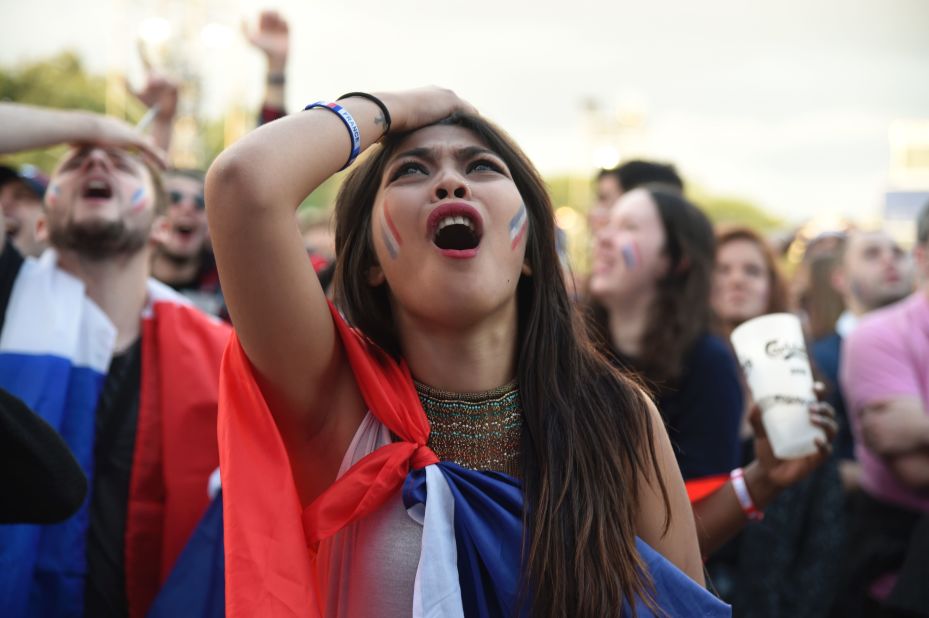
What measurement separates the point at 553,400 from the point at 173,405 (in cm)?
147

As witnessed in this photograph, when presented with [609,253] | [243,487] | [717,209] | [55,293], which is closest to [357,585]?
[243,487]

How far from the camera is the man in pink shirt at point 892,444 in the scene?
350cm

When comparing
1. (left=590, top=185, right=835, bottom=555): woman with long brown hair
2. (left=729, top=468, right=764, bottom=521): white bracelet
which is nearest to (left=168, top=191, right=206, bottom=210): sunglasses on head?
(left=590, top=185, right=835, bottom=555): woman with long brown hair

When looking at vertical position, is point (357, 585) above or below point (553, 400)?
below

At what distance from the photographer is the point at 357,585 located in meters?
1.82

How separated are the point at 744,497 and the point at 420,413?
112 cm

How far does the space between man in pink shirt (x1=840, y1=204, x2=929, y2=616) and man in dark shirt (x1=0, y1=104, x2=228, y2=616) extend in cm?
248

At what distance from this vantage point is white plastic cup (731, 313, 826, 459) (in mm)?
2508

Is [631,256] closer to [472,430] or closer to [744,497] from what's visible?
[744,497]

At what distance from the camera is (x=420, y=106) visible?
2.07m

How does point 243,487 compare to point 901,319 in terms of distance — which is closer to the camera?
point 243,487

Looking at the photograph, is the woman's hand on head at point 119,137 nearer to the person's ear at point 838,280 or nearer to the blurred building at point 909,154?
the person's ear at point 838,280

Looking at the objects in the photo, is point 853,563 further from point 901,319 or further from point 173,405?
point 173,405

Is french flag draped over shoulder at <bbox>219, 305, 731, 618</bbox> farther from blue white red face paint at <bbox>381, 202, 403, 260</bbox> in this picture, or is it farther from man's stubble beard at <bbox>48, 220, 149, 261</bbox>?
man's stubble beard at <bbox>48, 220, 149, 261</bbox>
